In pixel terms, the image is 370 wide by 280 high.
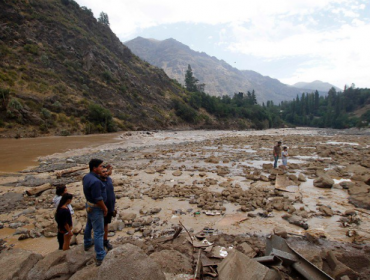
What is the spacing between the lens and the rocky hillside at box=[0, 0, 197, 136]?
33.2 metres

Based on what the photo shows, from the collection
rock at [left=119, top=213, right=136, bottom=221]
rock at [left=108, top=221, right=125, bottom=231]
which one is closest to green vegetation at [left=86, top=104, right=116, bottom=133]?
rock at [left=119, top=213, right=136, bottom=221]

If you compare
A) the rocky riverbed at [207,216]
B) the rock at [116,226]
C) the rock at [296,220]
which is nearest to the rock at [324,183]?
the rocky riverbed at [207,216]

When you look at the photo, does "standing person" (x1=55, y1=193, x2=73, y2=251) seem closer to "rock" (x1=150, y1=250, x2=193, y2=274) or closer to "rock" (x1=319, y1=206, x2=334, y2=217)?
"rock" (x1=150, y1=250, x2=193, y2=274)

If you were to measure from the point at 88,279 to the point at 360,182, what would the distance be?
36.1 feet

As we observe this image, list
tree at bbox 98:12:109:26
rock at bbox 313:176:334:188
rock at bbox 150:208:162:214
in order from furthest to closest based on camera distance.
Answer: tree at bbox 98:12:109:26 < rock at bbox 313:176:334:188 < rock at bbox 150:208:162:214

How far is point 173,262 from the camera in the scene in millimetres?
3811

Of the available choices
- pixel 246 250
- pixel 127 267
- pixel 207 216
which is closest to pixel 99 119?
pixel 207 216

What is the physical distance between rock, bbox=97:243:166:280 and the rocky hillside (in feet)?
109

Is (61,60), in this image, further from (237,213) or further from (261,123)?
(261,123)

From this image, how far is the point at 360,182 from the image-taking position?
930cm

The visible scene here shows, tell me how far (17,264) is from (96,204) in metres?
1.57

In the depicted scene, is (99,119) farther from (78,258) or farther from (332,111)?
(332,111)

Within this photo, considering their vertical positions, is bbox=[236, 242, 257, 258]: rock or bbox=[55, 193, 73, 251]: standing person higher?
bbox=[55, 193, 73, 251]: standing person

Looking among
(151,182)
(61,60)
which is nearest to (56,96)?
(61,60)
